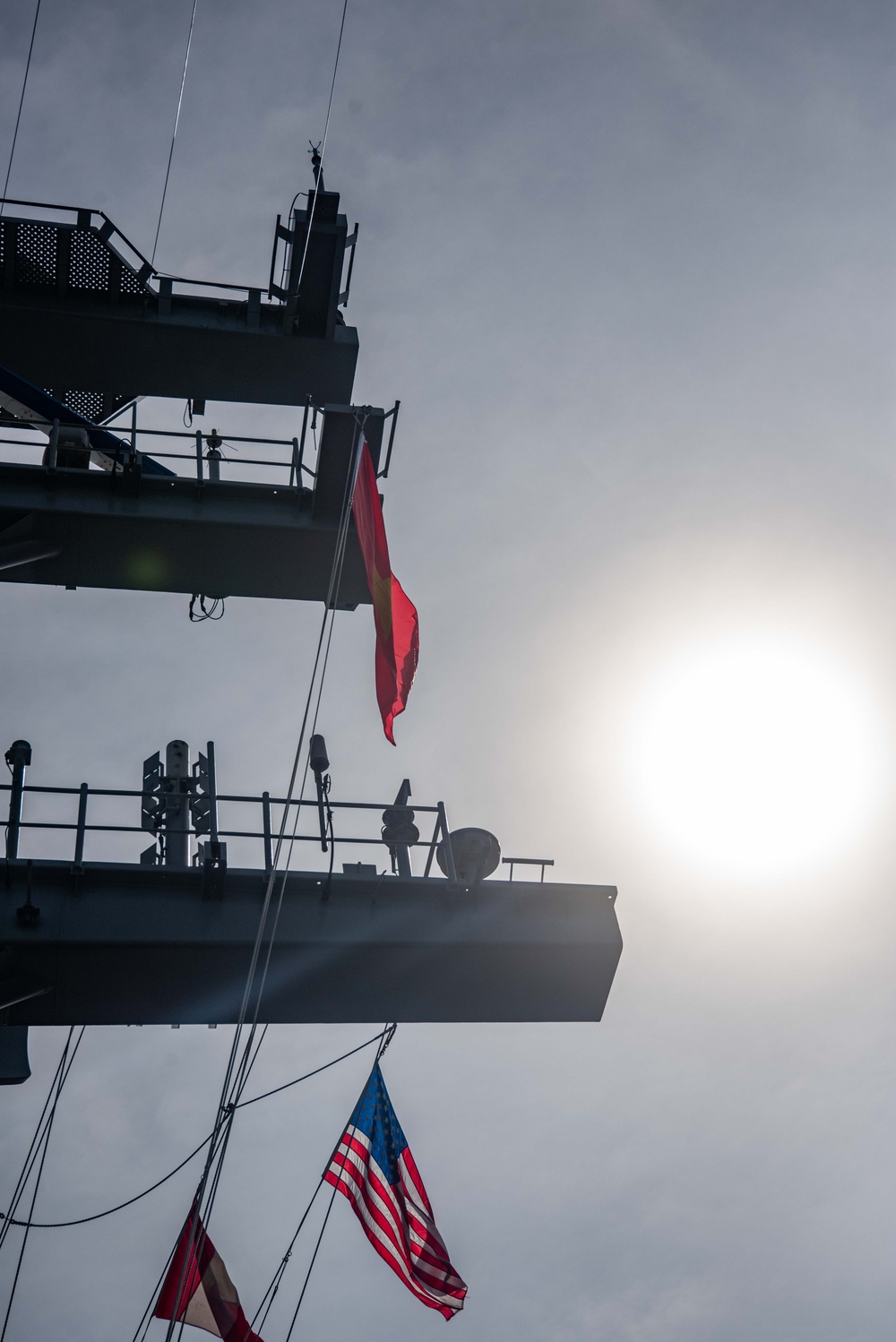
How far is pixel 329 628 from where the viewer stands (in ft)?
46.9

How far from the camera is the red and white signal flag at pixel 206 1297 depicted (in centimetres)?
1533

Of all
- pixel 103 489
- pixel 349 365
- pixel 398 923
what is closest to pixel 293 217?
pixel 349 365

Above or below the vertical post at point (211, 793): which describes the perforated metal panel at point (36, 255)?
above

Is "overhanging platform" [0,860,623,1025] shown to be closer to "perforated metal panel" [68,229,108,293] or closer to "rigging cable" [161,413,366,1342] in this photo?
"rigging cable" [161,413,366,1342]

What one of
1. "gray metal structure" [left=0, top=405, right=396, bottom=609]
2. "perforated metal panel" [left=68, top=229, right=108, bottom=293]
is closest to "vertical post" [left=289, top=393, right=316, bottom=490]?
"gray metal structure" [left=0, top=405, right=396, bottom=609]

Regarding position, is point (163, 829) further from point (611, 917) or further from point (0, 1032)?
point (611, 917)

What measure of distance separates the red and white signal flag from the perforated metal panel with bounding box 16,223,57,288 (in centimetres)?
1313

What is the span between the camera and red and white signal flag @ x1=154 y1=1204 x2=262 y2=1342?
1533 cm

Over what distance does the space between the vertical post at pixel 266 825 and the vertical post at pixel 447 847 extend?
2.22 m

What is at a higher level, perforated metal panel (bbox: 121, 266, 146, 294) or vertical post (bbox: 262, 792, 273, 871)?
perforated metal panel (bbox: 121, 266, 146, 294)

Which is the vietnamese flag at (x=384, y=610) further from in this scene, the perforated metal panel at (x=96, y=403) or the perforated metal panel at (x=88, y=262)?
the perforated metal panel at (x=96, y=403)

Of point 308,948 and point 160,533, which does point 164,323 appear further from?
point 308,948

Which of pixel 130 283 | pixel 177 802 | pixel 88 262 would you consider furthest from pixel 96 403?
pixel 177 802

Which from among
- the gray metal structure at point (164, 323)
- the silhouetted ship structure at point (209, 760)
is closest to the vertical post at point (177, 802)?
the silhouetted ship structure at point (209, 760)
